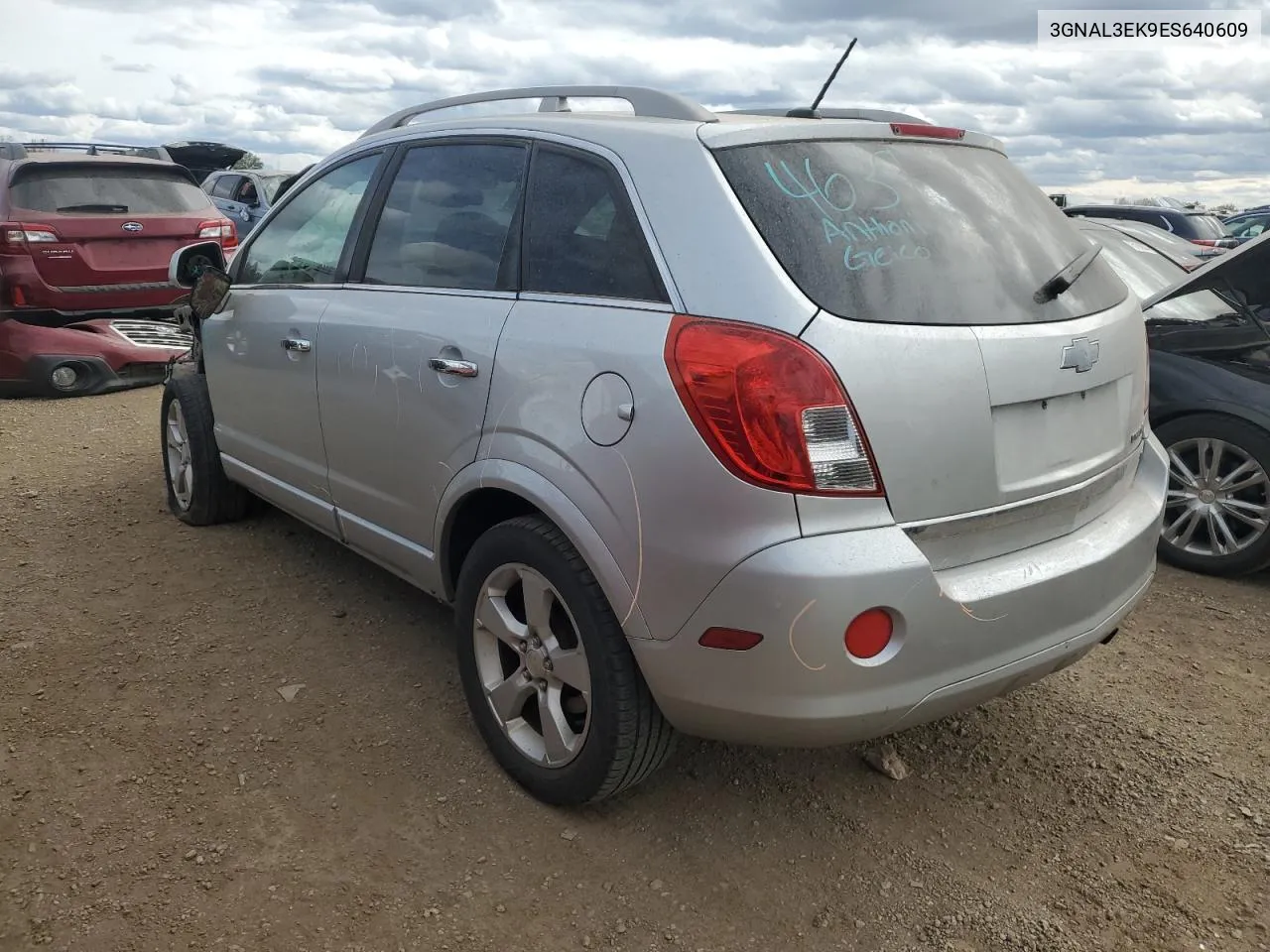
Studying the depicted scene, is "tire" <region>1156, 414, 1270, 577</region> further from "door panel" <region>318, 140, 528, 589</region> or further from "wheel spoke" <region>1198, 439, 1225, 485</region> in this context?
"door panel" <region>318, 140, 528, 589</region>

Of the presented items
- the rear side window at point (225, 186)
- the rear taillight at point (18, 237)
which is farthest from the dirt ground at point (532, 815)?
the rear side window at point (225, 186)

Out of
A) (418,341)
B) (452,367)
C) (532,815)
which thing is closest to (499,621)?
(532,815)

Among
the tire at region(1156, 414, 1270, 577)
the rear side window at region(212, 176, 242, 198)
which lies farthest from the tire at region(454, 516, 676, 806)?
the rear side window at region(212, 176, 242, 198)

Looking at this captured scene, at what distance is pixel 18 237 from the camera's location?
736cm

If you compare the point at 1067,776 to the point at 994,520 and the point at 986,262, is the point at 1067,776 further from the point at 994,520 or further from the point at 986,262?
the point at 986,262

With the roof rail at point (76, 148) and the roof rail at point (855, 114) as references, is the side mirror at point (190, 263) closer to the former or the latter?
the roof rail at point (855, 114)

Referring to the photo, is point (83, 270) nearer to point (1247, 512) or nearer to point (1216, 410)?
point (1216, 410)

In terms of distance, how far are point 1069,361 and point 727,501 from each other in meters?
0.95

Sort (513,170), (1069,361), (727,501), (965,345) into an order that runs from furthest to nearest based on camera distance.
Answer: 1. (513,170)
2. (1069,361)
3. (965,345)
4. (727,501)

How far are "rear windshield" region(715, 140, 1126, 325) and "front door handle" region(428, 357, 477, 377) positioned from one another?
2.79 ft

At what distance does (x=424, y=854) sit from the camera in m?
2.56

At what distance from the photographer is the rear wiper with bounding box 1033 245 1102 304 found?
250 cm

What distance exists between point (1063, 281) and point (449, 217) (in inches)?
67.1

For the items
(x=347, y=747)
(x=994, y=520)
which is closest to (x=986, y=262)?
(x=994, y=520)
